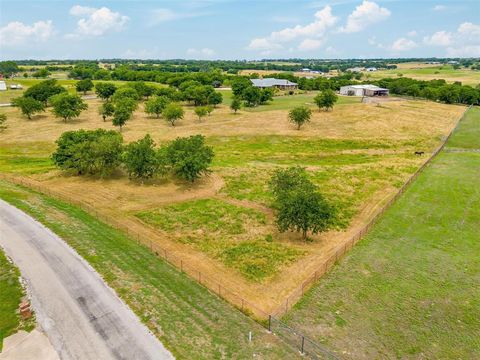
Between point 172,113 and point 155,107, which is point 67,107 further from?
point 172,113

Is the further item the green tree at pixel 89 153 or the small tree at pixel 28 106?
the small tree at pixel 28 106

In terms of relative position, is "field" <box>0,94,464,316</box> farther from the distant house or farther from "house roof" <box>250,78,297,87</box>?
the distant house

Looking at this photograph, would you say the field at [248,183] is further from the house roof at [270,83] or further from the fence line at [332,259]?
the house roof at [270,83]

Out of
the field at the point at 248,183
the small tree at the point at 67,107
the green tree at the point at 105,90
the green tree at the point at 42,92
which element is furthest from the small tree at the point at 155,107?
the green tree at the point at 42,92

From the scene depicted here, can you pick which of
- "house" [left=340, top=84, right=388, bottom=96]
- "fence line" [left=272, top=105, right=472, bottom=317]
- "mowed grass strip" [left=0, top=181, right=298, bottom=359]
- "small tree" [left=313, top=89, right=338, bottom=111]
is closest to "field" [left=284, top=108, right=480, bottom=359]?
"fence line" [left=272, top=105, right=472, bottom=317]

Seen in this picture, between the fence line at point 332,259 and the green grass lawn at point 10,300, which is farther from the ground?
the green grass lawn at point 10,300

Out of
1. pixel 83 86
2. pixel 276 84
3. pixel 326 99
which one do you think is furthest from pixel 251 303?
pixel 276 84
